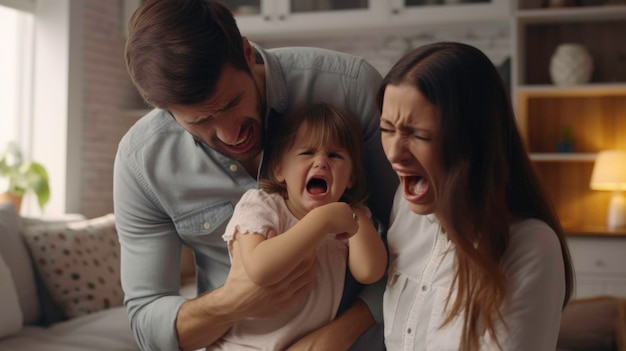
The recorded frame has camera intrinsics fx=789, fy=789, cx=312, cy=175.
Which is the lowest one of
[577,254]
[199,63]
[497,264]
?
[577,254]

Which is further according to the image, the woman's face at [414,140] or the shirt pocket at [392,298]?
the shirt pocket at [392,298]

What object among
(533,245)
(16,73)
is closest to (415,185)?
(533,245)

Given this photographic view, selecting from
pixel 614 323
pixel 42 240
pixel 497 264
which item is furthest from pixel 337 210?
pixel 42 240

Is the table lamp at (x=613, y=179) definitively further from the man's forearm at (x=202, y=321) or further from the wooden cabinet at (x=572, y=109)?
the man's forearm at (x=202, y=321)

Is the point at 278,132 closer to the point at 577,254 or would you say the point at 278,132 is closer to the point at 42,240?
the point at 42,240

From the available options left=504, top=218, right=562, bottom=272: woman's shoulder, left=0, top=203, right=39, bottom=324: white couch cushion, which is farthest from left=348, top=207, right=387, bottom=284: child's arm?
left=0, top=203, right=39, bottom=324: white couch cushion

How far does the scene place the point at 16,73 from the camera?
460 centimetres

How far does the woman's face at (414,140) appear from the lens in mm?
1217

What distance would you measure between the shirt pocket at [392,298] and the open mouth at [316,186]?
21 centimetres

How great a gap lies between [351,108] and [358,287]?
377 mm

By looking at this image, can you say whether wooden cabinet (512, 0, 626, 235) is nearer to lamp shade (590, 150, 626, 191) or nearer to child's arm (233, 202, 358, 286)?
lamp shade (590, 150, 626, 191)

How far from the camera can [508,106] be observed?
125cm

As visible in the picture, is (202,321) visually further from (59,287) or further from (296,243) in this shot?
(59,287)

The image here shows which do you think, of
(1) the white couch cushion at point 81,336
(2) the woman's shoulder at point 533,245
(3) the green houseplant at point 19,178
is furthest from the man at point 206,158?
(3) the green houseplant at point 19,178
